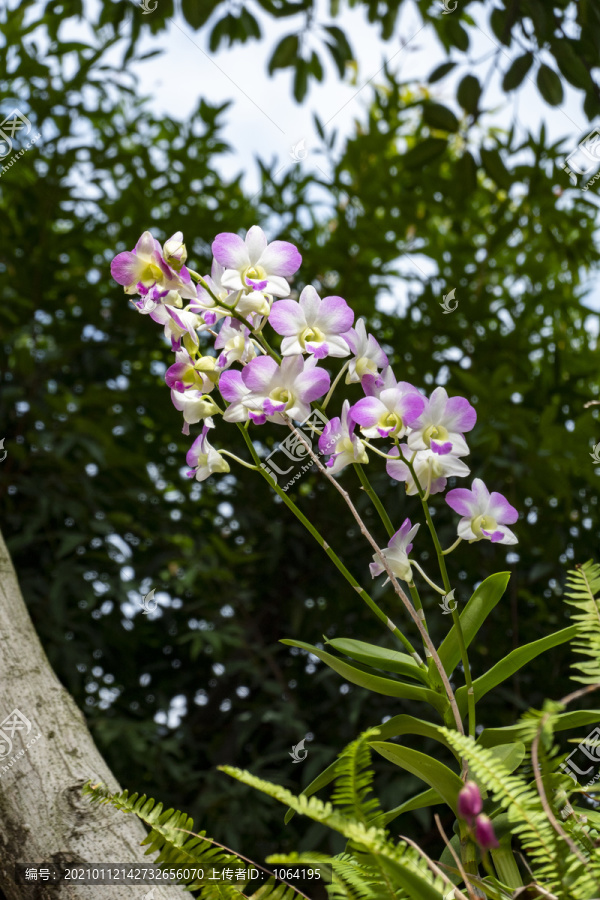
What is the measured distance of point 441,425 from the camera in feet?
1.75

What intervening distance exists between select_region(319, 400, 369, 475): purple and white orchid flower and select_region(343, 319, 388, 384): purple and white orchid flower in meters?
0.03

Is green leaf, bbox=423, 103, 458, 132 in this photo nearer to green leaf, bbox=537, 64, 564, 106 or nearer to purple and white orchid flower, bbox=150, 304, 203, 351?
green leaf, bbox=537, 64, 564, 106

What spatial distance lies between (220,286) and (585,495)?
1077 mm

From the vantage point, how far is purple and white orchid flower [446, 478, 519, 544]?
1.81 feet

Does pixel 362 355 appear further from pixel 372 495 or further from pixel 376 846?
pixel 376 846

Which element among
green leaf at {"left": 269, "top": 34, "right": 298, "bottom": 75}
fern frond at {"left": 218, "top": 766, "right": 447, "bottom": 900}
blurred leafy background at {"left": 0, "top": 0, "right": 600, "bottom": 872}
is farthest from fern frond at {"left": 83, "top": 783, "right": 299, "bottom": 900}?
green leaf at {"left": 269, "top": 34, "right": 298, "bottom": 75}

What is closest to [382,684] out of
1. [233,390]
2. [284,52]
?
[233,390]

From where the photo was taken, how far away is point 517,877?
0.50 metres

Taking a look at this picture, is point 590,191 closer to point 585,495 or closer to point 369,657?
point 585,495

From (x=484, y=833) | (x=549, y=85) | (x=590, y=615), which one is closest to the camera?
(x=484, y=833)

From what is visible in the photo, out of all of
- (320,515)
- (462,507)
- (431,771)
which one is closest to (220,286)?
(462,507)

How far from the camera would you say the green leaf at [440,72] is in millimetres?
1411

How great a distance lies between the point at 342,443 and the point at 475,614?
0.61ft

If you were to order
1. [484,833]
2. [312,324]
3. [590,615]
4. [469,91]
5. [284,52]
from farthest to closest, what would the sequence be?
[284,52], [469,91], [312,324], [590,615], [484,833]
